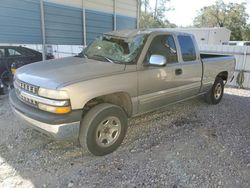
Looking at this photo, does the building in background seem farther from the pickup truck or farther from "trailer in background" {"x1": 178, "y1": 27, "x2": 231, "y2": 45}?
"trailer in background" {"x1": 178, "y1": 27, "x2": 231, "y2": 45}

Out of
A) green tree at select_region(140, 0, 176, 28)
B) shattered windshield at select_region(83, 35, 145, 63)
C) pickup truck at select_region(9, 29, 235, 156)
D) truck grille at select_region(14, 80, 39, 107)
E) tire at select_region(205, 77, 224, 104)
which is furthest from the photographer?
green tree at select_region(140, 0, 176, 28)

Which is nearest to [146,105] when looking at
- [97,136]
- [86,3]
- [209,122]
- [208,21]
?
[97,136]

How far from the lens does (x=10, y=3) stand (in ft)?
20.7

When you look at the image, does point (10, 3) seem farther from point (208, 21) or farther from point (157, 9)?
point (208, 21)

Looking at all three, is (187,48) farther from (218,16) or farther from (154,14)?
(218,16)

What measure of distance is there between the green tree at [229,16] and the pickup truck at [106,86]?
41736 mm

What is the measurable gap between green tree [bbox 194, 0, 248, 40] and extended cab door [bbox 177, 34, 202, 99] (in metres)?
40.8

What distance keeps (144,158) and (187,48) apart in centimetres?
259

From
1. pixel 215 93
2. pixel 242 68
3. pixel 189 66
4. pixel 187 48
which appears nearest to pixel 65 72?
pixel 189 66

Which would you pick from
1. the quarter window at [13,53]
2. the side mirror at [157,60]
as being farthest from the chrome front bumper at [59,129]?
the quarter window at [13,53]

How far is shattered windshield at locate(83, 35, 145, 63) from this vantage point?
383 cm

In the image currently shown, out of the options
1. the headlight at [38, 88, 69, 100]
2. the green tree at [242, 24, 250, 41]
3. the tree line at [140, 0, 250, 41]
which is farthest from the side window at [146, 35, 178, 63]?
the green tree at [242, 24, 250, 41]

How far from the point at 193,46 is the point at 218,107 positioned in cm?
197

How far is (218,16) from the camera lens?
44.4 m
